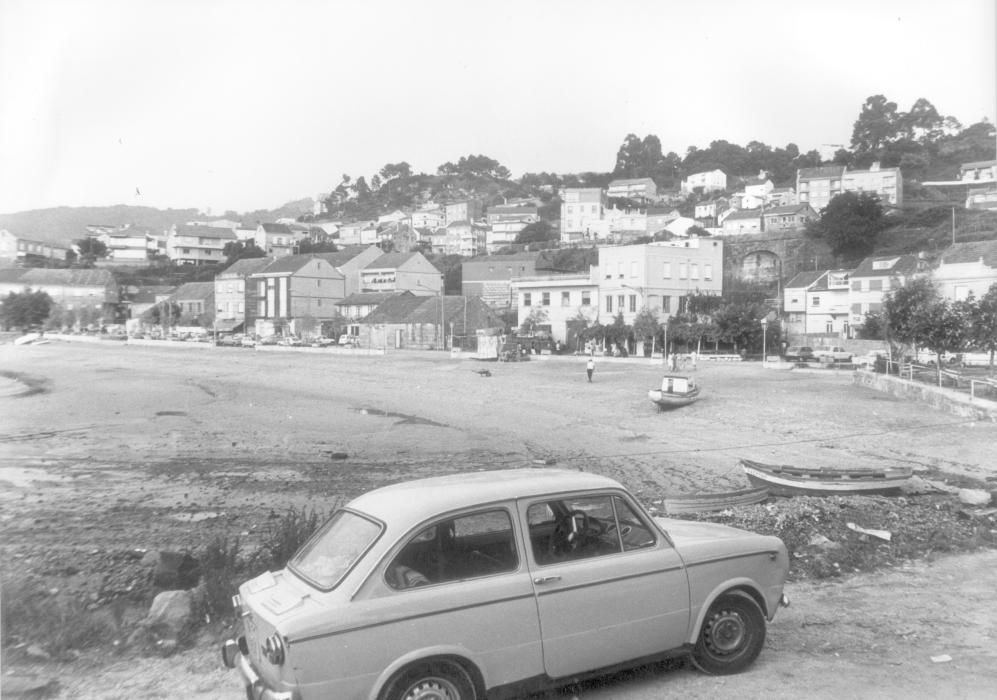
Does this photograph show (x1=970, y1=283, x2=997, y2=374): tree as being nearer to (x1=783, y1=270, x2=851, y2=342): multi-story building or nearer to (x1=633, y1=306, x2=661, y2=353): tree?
(x1=783, y1=270, x2=851, y2=342): multi-story building

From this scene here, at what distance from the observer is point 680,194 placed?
48031mm

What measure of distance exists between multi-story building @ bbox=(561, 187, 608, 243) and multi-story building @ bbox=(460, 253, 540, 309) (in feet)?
27.1

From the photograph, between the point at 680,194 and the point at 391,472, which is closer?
the point at 391,472

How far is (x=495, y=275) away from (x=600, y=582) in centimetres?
3845

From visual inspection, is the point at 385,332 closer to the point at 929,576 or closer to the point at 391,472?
the point at 391,472

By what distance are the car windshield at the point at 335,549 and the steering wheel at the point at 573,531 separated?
0.84 meters

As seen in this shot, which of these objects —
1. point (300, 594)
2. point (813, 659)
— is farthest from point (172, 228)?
point (813, 659)

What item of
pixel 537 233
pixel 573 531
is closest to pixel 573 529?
pixel 573 531

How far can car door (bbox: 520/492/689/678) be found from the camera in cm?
329

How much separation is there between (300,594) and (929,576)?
4.97 metres

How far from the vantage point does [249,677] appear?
3.09 meters

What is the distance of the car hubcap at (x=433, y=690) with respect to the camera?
116 inches

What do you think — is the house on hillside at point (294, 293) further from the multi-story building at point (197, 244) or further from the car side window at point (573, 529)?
the car side window at point (573, 529)

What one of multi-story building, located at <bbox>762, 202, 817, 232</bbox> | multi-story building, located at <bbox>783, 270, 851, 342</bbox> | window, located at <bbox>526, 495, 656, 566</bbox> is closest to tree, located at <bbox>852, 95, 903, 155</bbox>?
multi-story building, located at <bbox>783, 270, 851, 342</bbox>
